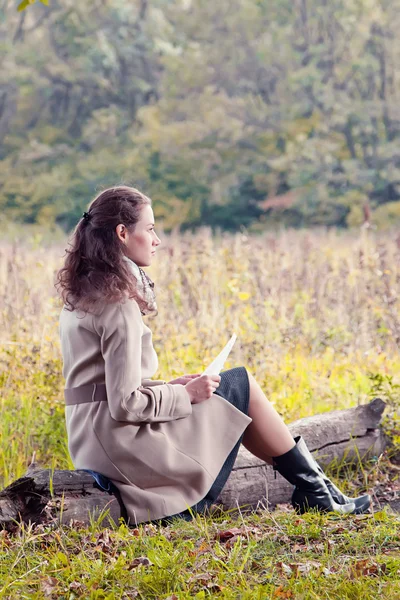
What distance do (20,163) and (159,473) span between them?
27734 mm

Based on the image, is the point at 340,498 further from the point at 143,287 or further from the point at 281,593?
the point at 143,287

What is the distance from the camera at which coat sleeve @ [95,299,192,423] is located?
3.17m

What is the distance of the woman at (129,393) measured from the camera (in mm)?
3211

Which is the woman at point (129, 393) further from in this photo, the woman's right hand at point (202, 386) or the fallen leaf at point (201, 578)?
the fallen leaf at point (201, 578)

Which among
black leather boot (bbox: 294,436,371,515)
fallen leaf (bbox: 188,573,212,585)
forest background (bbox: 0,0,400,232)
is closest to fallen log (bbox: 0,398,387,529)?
black leather boot (bbox: 294,436,371,515)

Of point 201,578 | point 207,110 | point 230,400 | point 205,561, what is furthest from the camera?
point 207,110

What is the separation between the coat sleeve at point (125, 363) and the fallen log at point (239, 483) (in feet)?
1.15

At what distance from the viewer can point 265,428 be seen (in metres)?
3.59

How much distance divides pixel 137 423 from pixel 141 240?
76cm

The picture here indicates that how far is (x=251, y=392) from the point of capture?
11.7 feet

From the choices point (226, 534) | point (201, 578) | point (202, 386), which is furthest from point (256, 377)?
point (201, 578)

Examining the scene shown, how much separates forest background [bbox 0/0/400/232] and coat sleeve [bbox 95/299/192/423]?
2291 centimetres

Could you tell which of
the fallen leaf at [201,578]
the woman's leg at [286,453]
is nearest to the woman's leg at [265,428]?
the woman's leg at [286,453]

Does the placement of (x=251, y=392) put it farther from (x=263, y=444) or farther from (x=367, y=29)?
(x=367, y=29)
